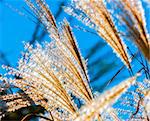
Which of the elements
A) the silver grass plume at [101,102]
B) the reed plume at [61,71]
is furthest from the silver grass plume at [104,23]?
the silver grass plume at [101,102]

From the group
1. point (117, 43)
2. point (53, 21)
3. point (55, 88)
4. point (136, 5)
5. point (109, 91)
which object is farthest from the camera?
point (53, 21)

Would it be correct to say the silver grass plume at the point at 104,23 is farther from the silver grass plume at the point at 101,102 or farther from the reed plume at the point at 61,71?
the silver grass plume at the point at 101,102

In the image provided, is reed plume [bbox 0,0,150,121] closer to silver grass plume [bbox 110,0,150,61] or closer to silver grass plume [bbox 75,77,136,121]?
silver grass plume [bbox 110,0,150,61]

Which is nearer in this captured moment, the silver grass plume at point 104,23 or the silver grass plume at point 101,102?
the silver grass plume at point 101,102

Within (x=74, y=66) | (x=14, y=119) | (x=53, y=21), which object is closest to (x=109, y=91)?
(x=74, y=66)

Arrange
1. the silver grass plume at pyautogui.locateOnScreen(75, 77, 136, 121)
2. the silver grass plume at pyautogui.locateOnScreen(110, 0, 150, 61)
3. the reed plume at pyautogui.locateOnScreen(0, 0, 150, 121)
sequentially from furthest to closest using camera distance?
the reed plume at pyautogui.locateOnScreen(0, 0, 150, 121)
the silver grass plume at pyautogui.locateOnScreen(110, 0, 150, 61)
the silver grass plume at pyautogui.locateOnScreen(75, 77, 136, 121)

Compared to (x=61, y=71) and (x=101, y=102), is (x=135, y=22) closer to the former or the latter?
(x=101, y=102)

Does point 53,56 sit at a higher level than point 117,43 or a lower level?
higher

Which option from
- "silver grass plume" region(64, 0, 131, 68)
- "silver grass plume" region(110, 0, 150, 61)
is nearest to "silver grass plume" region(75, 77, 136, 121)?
"silver grass plume" region(110, 0, 150, 61)

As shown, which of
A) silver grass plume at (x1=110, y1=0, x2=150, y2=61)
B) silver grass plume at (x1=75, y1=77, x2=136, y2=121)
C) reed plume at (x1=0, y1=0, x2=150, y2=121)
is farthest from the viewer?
reed plume at (x1=0, y1=0, x2=150, y2=121)

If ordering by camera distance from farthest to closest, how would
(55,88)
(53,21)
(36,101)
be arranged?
(36,101) → (53,21) → (55,88)

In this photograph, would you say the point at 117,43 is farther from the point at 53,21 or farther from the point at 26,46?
the point at 26,46
